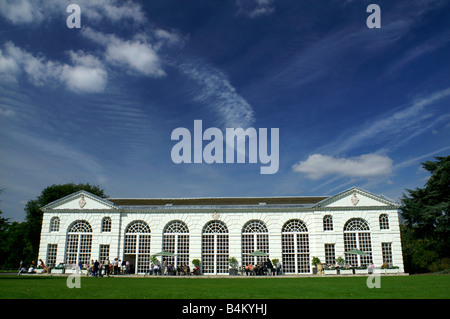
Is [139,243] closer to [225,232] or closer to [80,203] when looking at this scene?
[80,203]

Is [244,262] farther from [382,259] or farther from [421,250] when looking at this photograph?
[421,250]

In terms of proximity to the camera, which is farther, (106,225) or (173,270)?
(106,225)

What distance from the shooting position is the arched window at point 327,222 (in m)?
31.4

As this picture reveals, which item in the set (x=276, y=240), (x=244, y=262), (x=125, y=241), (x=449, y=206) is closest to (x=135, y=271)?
(x=125, y=241)

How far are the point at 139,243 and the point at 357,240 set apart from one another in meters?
18.9

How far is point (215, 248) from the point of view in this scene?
104 ft

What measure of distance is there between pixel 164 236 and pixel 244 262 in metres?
7.42

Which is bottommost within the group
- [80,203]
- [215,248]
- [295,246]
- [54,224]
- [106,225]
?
[215,248]

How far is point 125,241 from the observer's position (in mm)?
32375

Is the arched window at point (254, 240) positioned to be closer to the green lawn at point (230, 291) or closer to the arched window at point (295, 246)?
the arched window at point (295, 246)

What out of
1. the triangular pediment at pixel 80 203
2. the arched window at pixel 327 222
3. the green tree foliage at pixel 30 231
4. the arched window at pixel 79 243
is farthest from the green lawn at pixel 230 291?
the green tree foliage at pixel 30 231

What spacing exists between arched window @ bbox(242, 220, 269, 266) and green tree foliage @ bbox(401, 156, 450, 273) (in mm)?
16695

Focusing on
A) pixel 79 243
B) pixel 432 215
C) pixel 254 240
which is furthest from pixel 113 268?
pixel 432 215

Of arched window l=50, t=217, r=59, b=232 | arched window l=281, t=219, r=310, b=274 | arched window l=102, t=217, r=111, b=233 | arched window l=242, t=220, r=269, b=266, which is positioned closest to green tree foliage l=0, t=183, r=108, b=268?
arched window l=50, t=217, r=59, b=232
